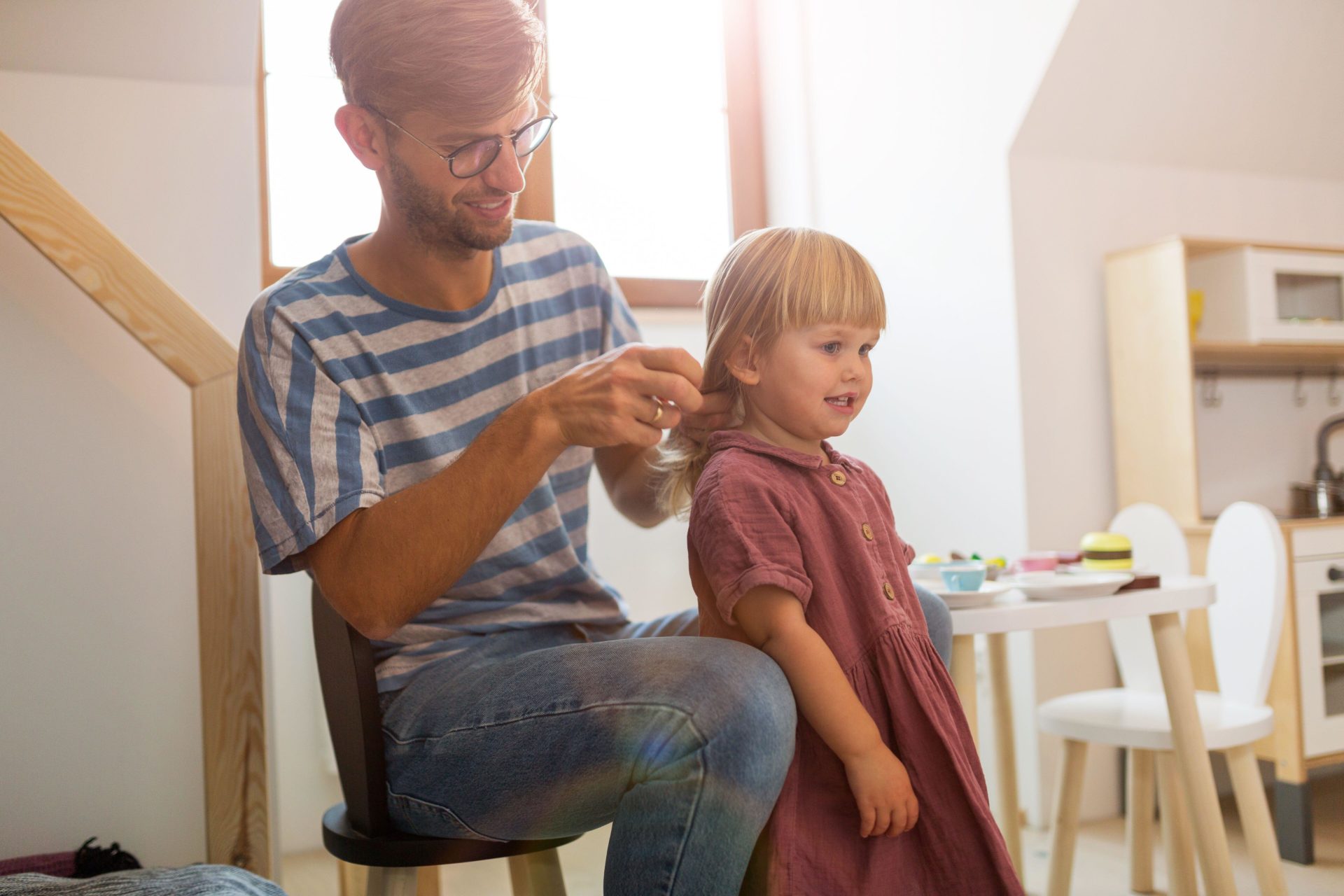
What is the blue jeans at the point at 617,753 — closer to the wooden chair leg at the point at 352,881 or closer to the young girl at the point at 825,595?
the young girl at the point at 825,595

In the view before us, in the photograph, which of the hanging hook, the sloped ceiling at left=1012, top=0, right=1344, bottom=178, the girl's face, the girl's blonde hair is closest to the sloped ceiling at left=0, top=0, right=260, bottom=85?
the girl's blonde hair

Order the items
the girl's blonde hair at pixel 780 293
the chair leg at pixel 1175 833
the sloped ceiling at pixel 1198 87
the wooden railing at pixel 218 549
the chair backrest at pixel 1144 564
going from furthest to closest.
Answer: the sloped ceiling at pixel 1198 87 → the chair backrest at pixel 1144 564 → the chair leg at pixel 1175 833 → the wooden railing at pixel 218 549 → the girl's blonde hair at pixel 780 293

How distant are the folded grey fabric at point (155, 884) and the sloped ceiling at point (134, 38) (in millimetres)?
1361

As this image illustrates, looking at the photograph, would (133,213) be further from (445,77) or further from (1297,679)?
(1297,679)

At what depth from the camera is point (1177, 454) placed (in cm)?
267

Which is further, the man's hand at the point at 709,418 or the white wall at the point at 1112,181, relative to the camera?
the white wall at the point at 1112,181

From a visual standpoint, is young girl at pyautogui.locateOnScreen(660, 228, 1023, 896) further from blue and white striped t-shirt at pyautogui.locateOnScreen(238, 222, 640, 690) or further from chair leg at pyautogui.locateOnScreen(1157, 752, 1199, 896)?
chair leg at pyautogui.locateOnScreen(1157, 752, 1199, 896)

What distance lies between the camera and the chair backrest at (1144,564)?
2.26 metres

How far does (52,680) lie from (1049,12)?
252 cm

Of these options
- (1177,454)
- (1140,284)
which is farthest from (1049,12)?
(1177,454)

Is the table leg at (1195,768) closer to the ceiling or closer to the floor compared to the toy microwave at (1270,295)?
closer to the floor

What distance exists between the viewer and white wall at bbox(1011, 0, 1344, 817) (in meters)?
2.74

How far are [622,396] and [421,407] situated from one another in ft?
1.12

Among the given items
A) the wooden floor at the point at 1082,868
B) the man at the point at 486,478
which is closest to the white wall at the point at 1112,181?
the wooden floor at the point at 1082,868
